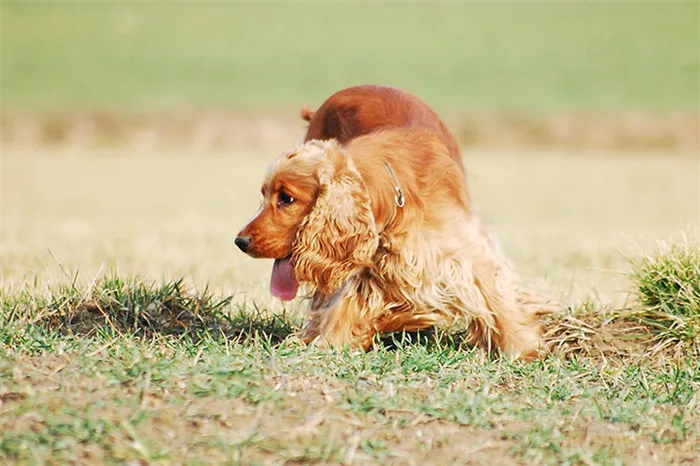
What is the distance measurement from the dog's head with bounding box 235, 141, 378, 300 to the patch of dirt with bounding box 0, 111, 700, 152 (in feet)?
77.9

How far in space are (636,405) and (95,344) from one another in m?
2.30

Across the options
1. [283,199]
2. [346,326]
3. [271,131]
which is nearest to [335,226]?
[283,199]

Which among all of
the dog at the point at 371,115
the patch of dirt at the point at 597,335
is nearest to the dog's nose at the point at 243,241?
the dog at the point at 371,115

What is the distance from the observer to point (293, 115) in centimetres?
3111

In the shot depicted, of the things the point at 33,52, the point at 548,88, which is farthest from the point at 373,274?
the point at 33,52

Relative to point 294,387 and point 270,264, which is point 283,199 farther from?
point 270,264

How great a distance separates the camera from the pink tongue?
186 inches

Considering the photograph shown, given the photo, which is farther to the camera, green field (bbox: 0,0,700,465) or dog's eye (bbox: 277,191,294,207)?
dog's eye (bbox: 277,191,294,207)

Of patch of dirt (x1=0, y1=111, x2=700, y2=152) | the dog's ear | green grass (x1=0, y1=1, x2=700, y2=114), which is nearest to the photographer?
the dog's ear

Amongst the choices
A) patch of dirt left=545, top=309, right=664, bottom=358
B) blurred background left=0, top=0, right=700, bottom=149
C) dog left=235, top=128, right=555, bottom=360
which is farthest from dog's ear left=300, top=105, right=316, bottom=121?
blurred background left=0, top=0, right=700, bottom=149

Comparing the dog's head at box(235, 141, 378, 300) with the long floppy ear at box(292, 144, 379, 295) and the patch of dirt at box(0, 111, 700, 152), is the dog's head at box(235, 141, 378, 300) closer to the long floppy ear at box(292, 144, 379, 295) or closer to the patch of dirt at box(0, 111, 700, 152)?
the long floppy ear at box(292, 144, 379, 295)

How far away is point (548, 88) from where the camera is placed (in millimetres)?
35781

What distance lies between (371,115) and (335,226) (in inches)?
47.2

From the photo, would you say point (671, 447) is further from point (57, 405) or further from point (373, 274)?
point (57, 405)
